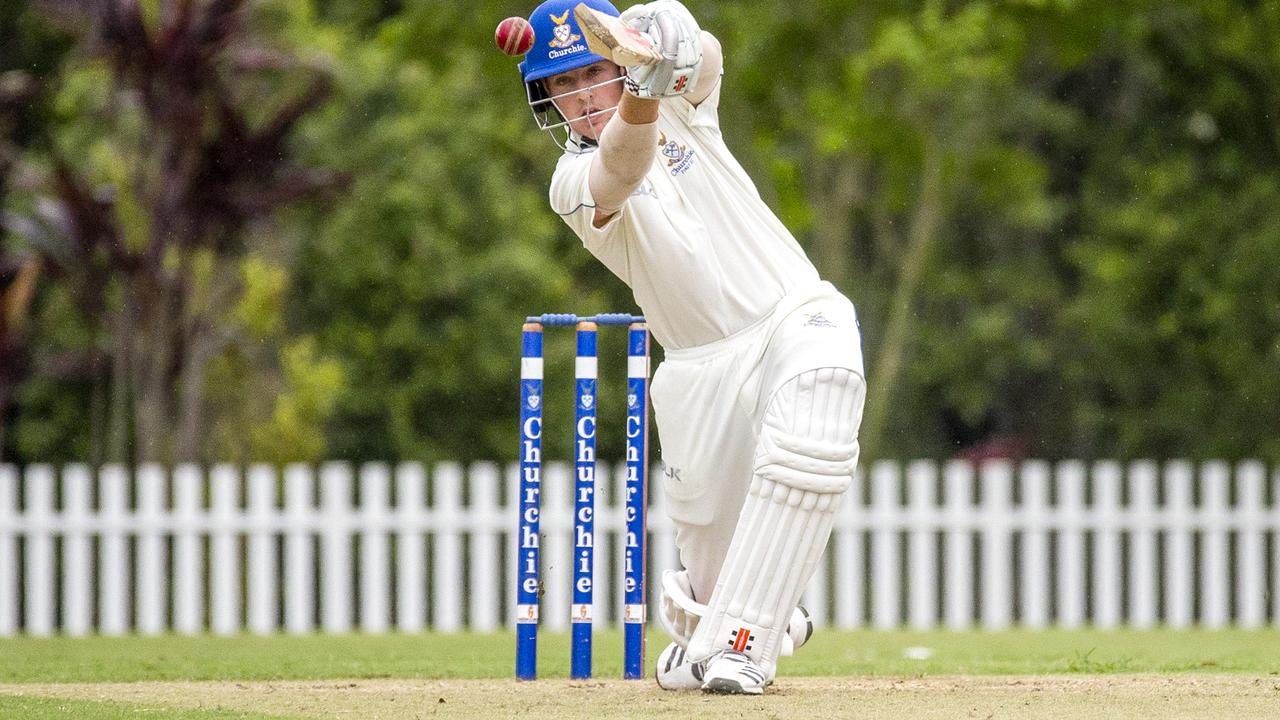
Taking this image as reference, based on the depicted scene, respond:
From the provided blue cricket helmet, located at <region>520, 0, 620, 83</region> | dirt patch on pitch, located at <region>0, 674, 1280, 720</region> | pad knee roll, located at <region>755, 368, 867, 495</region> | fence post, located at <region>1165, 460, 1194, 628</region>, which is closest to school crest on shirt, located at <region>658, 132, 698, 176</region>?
blue cricket helmet, located at <region>520, 0, 620, 83</region>

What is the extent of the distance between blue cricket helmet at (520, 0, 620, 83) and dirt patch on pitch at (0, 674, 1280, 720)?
1524 mm

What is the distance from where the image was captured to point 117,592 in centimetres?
1020

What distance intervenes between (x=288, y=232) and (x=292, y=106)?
3.22 meters

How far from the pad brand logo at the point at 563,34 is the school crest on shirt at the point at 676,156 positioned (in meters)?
0.33

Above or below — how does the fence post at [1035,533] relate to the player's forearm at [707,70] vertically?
below

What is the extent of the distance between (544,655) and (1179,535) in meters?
4.51

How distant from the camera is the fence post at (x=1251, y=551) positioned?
1057 cm

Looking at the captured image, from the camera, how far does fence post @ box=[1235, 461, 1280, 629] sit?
10.6 m

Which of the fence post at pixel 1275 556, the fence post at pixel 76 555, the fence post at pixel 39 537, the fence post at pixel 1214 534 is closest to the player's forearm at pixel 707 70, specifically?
the fence post at pixel 76 555

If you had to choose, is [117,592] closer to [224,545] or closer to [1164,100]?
[224,545]

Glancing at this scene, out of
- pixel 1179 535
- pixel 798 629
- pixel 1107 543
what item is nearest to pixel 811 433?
pixel 798 629

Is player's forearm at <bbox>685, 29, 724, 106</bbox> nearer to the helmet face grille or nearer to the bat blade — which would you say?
the helmet face grille

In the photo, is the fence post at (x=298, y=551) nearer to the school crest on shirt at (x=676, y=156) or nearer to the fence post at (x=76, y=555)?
the fence post at (x=76, y=555)

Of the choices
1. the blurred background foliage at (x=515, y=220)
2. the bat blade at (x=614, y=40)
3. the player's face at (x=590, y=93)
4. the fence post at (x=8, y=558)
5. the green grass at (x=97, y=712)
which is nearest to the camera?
the bat blade at (x=614, y=40)
